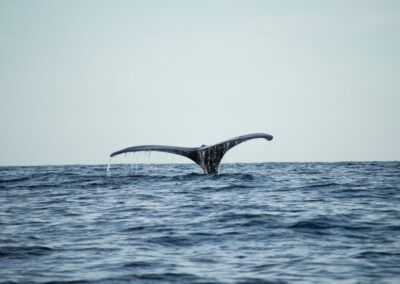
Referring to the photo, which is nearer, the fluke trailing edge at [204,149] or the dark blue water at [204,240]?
the dark blue water at [204,240]

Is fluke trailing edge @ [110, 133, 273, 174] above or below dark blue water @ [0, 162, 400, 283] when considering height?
above

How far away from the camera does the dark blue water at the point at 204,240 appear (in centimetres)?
542

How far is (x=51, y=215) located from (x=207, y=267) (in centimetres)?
607

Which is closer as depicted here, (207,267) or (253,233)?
(207,267)

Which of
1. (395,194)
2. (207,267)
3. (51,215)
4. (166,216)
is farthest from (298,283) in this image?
(395,194)

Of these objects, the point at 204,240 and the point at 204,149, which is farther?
the point at 204,149

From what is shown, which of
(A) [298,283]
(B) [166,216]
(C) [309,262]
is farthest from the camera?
(B) [166,216]

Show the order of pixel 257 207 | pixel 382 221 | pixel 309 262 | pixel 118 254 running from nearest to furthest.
→ pixel 309 262, pixel 118 254, pixel 382 221, pixel 257 207

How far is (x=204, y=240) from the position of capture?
23.9 ft

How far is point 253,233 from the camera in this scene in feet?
25.6

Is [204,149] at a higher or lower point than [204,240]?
higher

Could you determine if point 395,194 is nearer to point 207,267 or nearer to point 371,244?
point 371,244

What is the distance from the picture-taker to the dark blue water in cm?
542

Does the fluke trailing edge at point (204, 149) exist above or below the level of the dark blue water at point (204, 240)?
above
